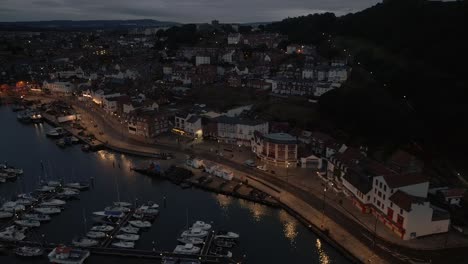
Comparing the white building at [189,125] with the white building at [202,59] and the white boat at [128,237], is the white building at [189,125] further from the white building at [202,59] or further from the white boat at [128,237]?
the white building at [202,59]

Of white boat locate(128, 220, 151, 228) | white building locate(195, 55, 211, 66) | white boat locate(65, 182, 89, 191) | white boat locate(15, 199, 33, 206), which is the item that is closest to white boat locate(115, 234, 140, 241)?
white boat locate(128, 220, 151, 228)

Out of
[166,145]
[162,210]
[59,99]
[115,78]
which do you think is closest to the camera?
[162,210]

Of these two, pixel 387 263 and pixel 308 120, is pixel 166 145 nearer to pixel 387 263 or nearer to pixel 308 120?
pixel 308 120

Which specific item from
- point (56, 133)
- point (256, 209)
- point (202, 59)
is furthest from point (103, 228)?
point (202, 59)

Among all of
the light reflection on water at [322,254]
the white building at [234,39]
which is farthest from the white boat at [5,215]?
the white building at [234,39]

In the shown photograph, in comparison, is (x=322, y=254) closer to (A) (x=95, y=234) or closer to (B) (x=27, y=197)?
(A) (x=95, y=234)

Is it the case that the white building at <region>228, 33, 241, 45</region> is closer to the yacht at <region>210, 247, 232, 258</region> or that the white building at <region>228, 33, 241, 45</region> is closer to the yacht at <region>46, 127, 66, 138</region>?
the yacht at <region>46, 127, 66, 138</region>

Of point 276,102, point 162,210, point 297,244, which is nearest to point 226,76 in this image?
point 276,102
